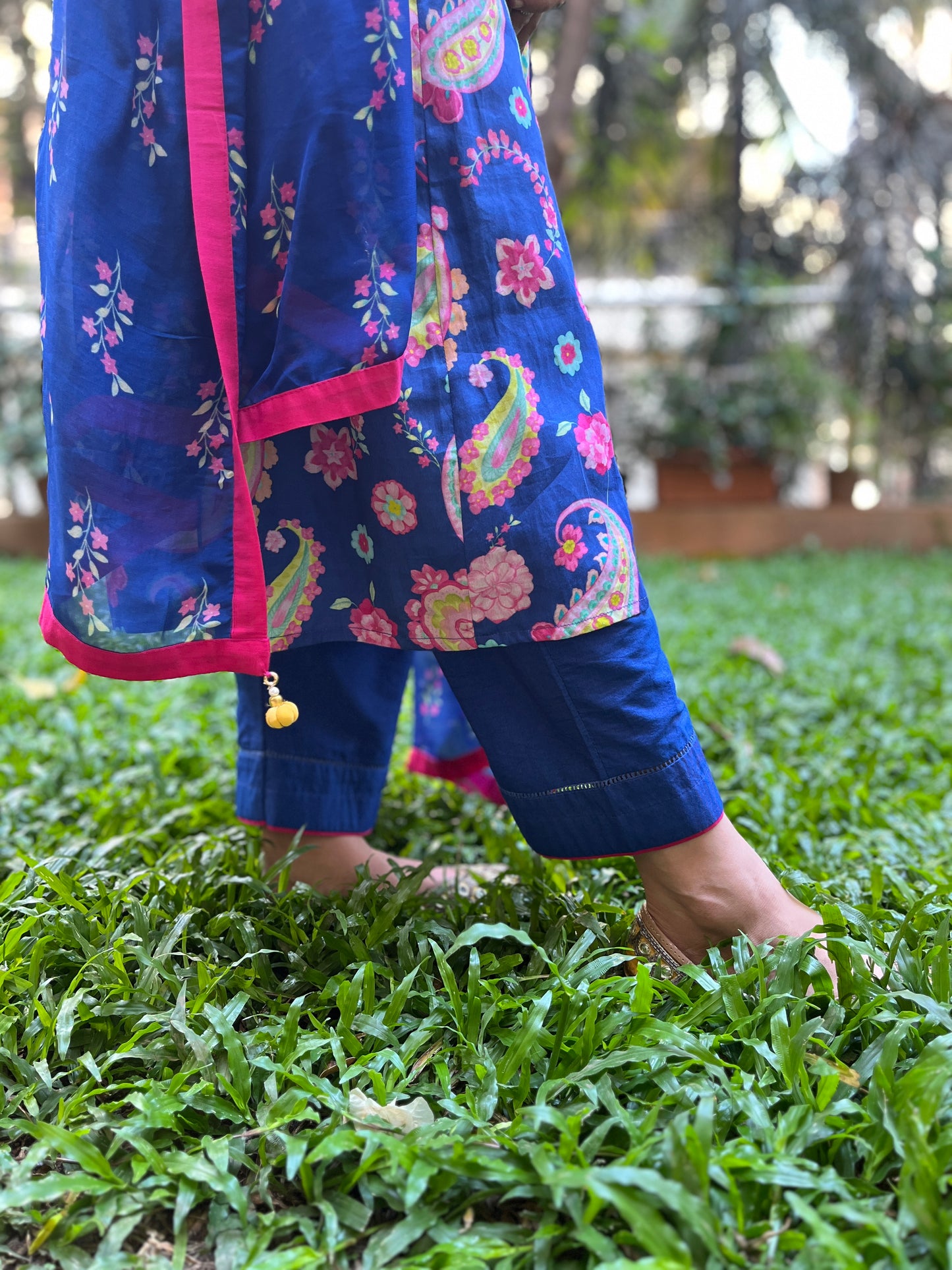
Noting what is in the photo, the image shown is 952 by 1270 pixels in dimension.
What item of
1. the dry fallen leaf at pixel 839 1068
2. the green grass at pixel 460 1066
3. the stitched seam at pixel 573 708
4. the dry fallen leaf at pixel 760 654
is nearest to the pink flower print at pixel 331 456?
the stitched seam at pixel 573 708

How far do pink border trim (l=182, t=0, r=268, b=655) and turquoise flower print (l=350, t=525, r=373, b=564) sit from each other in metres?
0.11

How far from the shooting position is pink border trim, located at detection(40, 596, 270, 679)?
34.9 inches

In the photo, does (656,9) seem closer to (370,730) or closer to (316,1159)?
(370,730)

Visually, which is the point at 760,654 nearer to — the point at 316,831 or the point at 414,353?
the point at 316,831

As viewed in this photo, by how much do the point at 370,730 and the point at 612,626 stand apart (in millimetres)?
429

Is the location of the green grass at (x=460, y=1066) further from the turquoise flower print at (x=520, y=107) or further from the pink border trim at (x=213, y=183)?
the turquoise flower print at (x=520, y=107)

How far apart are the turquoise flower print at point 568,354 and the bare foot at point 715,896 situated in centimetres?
43

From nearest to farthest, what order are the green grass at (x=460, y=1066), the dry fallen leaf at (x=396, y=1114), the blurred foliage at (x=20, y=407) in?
the green grass at (x=460, y=1066), the dry fallen leaf at (x=396, y=1114), the blurred foliage at (x=20, y=407)

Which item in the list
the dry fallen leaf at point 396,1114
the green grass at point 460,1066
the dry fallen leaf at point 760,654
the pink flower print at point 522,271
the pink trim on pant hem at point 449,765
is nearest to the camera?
the green grass at point 460,1066

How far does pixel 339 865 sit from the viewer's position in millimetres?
1212

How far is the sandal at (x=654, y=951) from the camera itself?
3.12 feet

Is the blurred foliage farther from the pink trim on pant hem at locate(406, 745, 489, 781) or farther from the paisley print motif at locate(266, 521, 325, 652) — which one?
the paisley print motif at locate(266, 521, 325, 652)

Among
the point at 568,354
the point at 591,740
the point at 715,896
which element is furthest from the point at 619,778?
the point at 568,354

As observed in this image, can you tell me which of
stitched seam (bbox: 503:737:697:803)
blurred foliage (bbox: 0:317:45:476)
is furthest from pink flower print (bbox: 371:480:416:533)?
blurred foliage (bbox: 0:317:45:476)
